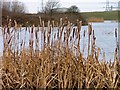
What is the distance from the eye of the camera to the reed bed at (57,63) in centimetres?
120

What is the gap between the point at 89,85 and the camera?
1.21m

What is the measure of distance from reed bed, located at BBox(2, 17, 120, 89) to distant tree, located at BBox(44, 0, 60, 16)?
0.14m

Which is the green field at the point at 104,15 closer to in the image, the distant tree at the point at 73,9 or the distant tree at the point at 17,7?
the distant tree at the point at 73,9

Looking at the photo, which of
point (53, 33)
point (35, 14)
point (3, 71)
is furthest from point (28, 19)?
point (3, 71)

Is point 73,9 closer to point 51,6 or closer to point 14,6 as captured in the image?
point 51,6

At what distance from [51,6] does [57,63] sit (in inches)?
13.8

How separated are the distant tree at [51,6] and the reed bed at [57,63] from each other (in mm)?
139

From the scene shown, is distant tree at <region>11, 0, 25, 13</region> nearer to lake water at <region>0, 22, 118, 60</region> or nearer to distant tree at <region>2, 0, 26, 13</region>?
distant tree at <region>2, 0, 26, 13</region>

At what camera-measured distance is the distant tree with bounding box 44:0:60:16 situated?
55.7 inches

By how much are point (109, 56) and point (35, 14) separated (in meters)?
0.45

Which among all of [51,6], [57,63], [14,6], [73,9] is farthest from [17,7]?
[57,63]

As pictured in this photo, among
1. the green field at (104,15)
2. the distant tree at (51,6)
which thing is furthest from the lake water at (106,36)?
the distant tree at (51,6)

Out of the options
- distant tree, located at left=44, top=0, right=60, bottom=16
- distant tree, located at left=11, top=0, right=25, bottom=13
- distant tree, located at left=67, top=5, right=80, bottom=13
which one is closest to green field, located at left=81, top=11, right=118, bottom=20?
distant tree, located at left=67, top=5, right=80, bottom=13

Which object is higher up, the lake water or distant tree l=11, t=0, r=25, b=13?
distant tree l=11, t=0, r=25, b=13
